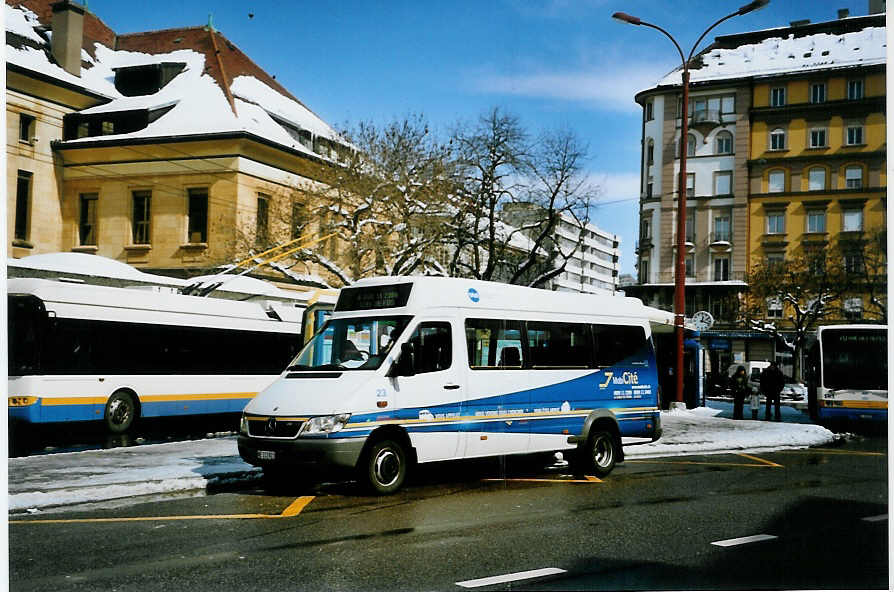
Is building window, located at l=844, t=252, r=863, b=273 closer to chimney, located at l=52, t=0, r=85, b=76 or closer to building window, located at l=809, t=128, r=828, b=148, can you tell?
building window, located at l=809, t=128, r=828, b=148

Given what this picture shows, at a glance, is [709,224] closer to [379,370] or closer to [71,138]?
[379,370]

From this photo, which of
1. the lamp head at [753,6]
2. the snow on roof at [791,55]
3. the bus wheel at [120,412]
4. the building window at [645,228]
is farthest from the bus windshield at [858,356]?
the bus wheel at [120,412]

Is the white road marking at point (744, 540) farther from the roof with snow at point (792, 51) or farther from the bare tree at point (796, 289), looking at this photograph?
the roof with snow at point (792, 51)

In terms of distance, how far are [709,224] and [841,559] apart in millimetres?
4404

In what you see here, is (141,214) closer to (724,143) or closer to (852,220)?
(724,143)

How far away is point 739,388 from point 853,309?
42.8 ft

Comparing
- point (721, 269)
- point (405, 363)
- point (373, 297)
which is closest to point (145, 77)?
point (373, 297)

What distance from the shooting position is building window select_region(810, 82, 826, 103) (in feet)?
35.7

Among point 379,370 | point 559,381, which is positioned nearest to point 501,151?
point 559,381

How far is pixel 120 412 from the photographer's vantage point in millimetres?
19266

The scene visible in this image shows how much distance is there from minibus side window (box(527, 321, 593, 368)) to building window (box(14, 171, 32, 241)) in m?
5.91

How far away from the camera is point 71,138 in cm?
1227

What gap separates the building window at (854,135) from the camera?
10.2 meters

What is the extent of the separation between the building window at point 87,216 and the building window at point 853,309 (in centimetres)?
862
